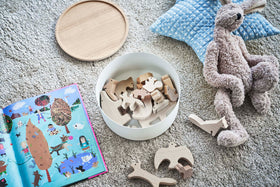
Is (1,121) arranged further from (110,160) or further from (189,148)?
(189,148)

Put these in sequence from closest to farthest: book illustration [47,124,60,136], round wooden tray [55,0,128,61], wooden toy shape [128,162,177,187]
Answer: wooden toy shape [128,162,177,187], book illustration [47,124,60,136], round wooden tray [55,0,128,61]

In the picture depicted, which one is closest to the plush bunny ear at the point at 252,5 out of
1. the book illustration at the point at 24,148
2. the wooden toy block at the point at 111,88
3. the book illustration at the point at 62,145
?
the wooden toy block at the point at 111,88

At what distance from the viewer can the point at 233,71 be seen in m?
0.94

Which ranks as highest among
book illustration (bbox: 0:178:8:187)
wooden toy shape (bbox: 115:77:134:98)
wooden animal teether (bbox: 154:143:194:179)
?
wooden toy shape (bbox: 115:77:134:98)

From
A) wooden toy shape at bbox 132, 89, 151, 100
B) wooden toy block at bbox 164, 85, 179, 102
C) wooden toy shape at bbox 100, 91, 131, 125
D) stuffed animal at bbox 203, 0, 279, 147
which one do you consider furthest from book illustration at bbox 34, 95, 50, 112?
stuffed animal at bbox 203, 0, 279, 147

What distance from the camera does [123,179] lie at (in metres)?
0.88

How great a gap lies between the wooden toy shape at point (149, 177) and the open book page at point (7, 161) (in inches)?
13.6

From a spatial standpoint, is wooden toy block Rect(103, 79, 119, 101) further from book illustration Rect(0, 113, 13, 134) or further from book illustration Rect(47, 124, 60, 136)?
book illustration Rect(0, 113, 13, 134)

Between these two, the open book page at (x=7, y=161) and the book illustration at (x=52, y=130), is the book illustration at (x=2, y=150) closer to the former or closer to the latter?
the open book page at (x=7, y=161)

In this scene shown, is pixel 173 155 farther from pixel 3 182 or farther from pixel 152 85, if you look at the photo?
pixel 3 182

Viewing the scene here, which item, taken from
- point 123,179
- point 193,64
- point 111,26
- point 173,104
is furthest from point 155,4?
point 123,179

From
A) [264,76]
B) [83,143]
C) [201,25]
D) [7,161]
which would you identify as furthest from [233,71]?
[7,161]

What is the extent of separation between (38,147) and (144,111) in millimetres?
360

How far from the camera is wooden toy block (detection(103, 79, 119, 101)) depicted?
97 centimetres
